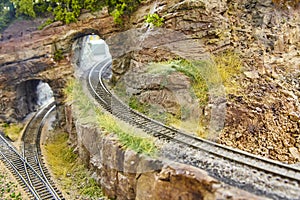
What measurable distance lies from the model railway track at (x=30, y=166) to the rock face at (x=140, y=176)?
2.24 meters

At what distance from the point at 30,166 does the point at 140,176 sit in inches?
299

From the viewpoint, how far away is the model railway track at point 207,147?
8492 mm

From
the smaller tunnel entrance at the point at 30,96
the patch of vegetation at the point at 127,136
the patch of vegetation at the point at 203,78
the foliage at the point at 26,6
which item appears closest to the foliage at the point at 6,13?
the foliage at the point at 26,6

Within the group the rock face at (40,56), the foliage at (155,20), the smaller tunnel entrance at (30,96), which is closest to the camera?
the foliage at (155,20)

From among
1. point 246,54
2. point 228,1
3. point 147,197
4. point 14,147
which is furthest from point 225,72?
point 14,147

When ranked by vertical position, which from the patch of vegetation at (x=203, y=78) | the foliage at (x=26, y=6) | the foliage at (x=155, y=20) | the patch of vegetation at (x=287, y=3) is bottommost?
the patch of vegetation at (x=203, y=78)

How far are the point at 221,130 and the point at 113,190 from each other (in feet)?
16.9

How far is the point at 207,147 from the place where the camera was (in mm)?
10305

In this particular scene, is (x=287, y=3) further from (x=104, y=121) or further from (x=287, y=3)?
(x=104, y=121)

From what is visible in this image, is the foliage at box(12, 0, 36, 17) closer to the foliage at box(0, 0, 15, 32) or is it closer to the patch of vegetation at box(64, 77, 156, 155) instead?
the foliage at box(0, 0, 15, 32)

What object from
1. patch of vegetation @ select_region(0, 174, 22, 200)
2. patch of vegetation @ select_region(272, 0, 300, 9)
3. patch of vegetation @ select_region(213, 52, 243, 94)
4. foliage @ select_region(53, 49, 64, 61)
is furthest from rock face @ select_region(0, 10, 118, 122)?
patch of vegetation @ select_region(272, 0, 300, 9)

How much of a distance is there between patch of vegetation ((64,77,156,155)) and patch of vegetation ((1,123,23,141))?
446 cm

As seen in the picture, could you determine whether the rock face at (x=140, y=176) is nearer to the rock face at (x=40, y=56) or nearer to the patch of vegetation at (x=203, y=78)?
the patch of vegetation at (x=203, y=78)

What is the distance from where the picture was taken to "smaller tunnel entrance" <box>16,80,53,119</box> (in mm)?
21642
